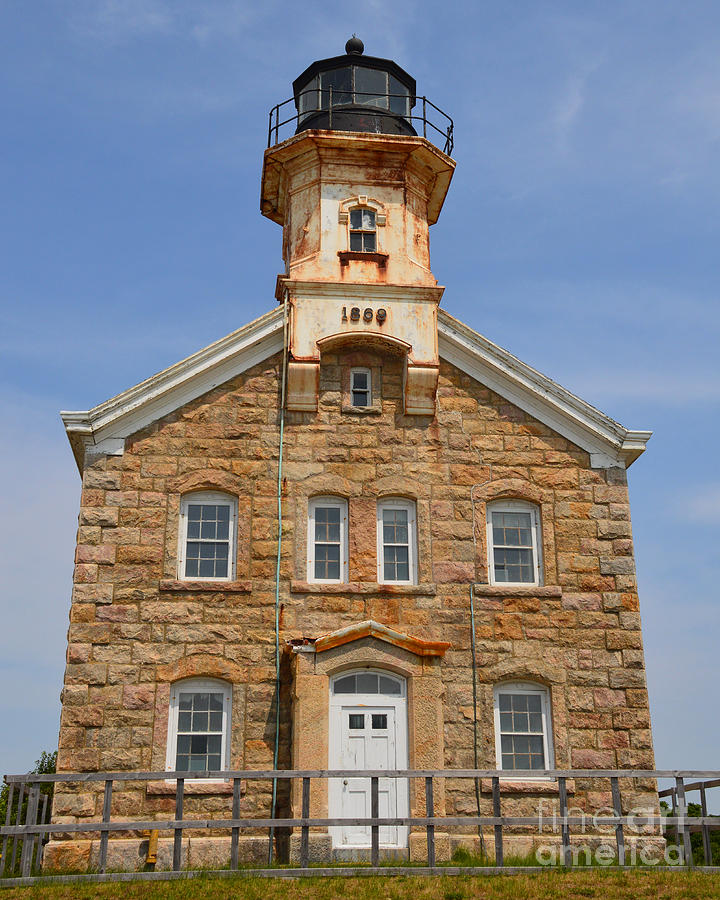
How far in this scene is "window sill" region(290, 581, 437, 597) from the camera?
1555 cm

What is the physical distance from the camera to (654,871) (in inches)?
458

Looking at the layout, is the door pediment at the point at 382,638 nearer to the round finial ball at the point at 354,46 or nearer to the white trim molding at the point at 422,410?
the white trim molding at the point at 422,410

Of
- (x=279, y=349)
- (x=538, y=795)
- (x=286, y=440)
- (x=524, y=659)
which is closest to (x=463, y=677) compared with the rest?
(x=524, y=659)

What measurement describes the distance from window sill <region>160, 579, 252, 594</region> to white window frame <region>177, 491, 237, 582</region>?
0.17m

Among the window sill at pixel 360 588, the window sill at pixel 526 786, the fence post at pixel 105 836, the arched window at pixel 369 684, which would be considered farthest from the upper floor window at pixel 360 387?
the fence post at pixel 105 836

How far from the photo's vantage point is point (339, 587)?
15617 mm

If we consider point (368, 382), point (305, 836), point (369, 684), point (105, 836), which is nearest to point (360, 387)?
point (368, 382)

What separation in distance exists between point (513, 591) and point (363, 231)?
6.67m

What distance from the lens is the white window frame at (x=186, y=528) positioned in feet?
51.2

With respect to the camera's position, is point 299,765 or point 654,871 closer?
point 654,871

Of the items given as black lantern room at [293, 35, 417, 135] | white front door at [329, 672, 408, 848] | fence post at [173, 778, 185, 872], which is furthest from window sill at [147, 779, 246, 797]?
black lantern room at [293, 35, 417, 135]

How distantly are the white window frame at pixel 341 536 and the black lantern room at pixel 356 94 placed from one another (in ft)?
25.9

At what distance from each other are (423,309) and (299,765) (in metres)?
7.52

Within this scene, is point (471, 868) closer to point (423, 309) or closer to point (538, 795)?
point (538, 795)
